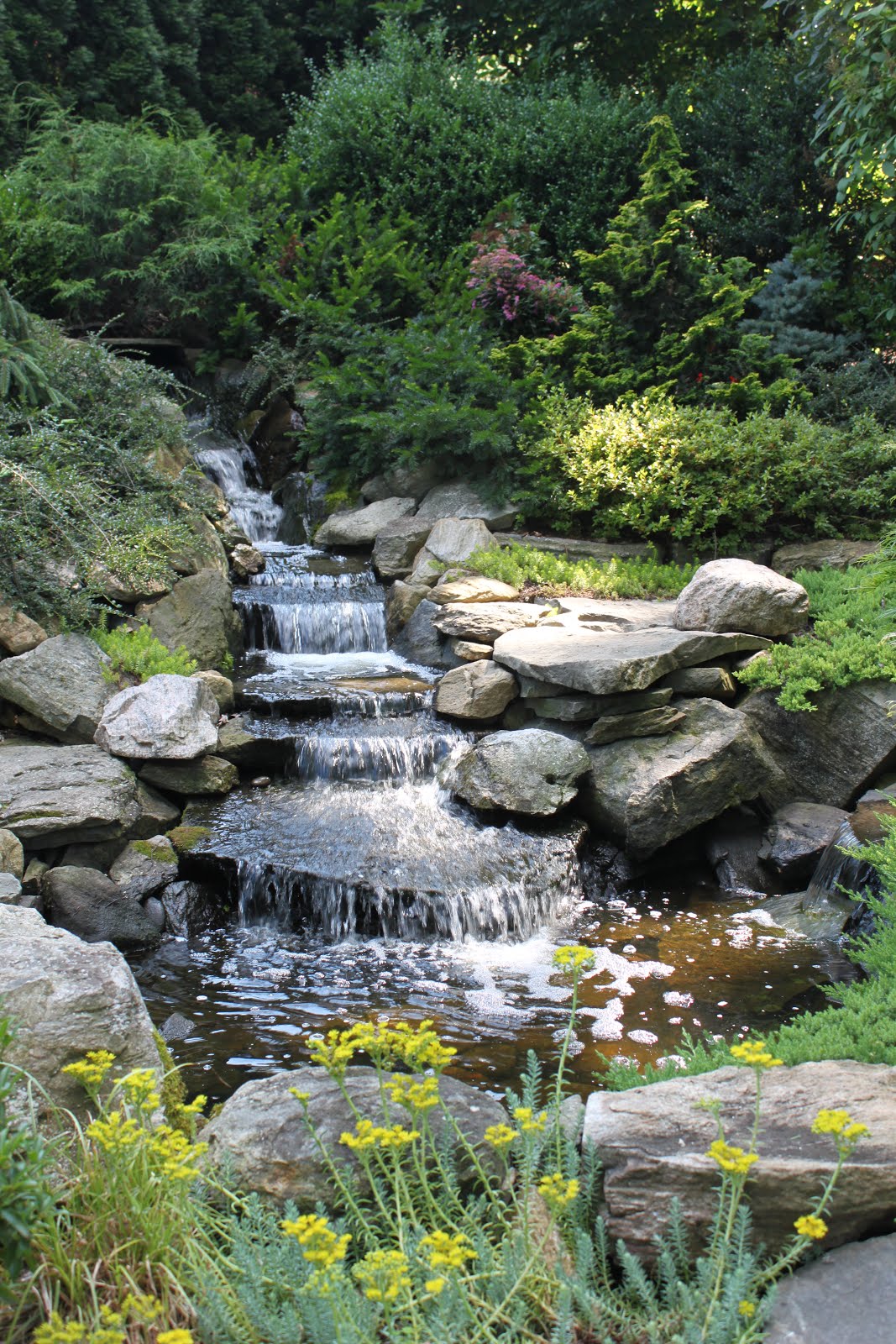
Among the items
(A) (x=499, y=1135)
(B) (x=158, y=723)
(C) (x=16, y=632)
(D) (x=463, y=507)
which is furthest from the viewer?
(D) (x=463, y=507)

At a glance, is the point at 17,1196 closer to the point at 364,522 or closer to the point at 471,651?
the point at 471,651

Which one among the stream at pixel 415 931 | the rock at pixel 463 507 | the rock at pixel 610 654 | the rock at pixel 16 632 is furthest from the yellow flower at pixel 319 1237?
the rock at pixel 463 507

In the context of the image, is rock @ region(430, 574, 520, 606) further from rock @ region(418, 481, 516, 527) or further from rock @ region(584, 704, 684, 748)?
rock @ region(584, 704, 684, 748)

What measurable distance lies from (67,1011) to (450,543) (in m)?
6.92

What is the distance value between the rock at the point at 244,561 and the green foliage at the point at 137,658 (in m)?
2.48

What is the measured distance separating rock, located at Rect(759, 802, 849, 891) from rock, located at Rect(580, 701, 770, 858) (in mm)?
303

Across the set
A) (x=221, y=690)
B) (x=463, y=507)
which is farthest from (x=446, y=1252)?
(x=463, y=507)

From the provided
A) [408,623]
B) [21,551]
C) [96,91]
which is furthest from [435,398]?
[96,91]

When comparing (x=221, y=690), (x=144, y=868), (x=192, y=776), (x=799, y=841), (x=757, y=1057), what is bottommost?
(x=799, y=841)

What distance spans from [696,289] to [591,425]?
9.16 ft

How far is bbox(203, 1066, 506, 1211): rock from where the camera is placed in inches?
103

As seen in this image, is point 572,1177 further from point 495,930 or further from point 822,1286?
point 495,930

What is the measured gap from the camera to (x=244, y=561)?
9594mm

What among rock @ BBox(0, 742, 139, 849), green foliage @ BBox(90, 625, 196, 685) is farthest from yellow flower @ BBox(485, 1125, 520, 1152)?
green foliage @ BBox(90, 625, 196, 685)
